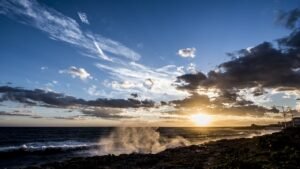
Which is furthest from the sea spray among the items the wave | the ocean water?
the wave

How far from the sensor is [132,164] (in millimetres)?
34688

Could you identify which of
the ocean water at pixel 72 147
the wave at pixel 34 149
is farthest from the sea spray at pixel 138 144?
the wave at pixel 34 149

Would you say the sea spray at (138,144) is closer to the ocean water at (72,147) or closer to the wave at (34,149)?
the ocean water at (72,147)

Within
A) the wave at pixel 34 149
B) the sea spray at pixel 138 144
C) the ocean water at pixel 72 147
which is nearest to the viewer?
the ocean water at pixel 72 147

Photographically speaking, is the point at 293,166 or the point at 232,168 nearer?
the point at 293,166

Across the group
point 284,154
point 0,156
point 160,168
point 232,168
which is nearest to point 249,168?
point 232,168

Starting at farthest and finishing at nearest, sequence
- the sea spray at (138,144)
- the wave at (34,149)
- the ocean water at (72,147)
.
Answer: the sea spray at (138,144)
the wave at (34,149)
the ocean water at (72,147)

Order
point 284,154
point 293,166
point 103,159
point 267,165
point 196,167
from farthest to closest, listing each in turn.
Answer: point 103,159 < point 196,167 < point 284,154 < point 267,165 < point 293,166

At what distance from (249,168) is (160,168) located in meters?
10.8

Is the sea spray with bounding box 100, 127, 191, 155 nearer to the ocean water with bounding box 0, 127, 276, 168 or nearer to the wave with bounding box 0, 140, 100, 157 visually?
the ocean water with bounding box 0, 127, 276, 168

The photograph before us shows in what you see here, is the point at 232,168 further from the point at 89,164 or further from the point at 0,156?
the point at 0,156

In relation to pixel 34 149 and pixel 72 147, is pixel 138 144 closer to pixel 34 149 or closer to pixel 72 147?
pixel 72 147

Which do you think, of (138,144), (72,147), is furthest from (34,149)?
(138,144)

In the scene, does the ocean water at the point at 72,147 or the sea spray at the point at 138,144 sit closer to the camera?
the ocean water at the point at 72,147
